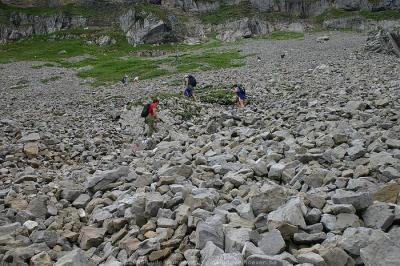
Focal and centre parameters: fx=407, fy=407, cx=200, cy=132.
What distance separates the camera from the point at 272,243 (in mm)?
6809

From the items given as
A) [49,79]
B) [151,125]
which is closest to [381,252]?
[151,125]

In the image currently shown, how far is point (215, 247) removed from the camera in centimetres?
677

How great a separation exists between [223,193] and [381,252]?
438 centimetres

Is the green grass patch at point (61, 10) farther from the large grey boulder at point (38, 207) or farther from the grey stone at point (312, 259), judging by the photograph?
the grey stone at point (312, 259)

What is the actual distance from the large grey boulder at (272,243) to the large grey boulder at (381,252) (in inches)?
49.3

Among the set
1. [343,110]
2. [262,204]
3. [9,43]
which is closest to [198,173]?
[262,204]

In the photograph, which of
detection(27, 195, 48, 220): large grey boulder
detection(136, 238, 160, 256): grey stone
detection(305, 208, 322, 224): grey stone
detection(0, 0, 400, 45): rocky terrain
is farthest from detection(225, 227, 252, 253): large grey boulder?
detection(0, 0, 400, 45): rocky terrain

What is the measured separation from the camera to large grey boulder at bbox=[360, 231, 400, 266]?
19.6 feet

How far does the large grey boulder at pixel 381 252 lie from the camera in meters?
5.96

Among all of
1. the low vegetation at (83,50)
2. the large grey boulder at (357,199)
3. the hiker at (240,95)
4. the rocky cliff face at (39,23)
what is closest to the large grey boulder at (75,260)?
the large grey boulder at (357,199)

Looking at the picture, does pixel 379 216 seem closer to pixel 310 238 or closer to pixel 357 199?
pixel 357 199

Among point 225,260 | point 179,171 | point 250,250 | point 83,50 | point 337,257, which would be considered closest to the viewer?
point 225,260

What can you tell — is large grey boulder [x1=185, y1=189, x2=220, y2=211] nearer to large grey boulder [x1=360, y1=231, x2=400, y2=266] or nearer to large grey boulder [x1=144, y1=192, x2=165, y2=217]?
large grey boulder [x1=144, y1=192, x2=165, y2=217]

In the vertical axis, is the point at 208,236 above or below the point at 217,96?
above
